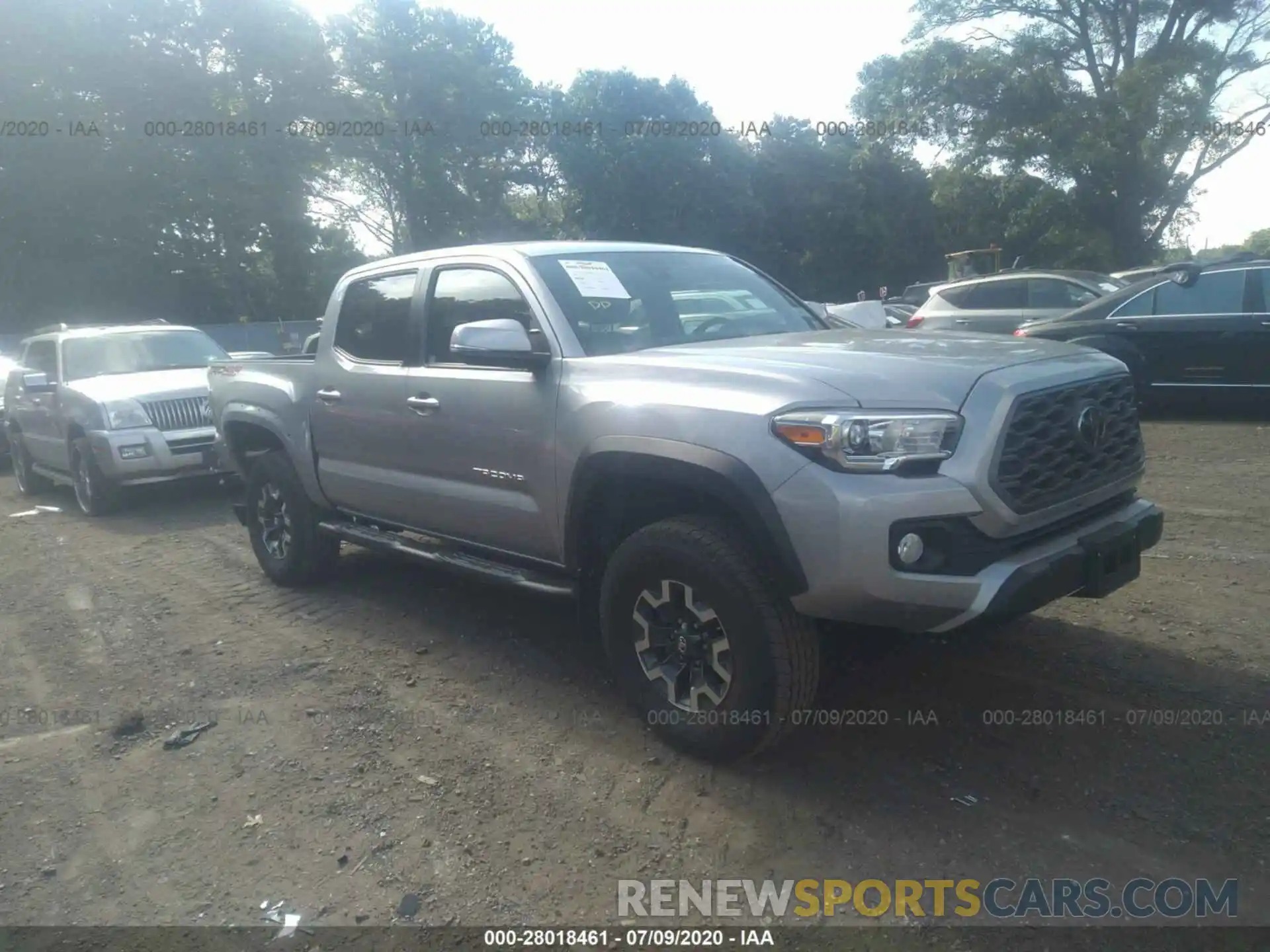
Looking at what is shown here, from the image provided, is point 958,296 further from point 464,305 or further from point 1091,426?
point 1091,426

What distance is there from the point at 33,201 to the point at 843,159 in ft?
105

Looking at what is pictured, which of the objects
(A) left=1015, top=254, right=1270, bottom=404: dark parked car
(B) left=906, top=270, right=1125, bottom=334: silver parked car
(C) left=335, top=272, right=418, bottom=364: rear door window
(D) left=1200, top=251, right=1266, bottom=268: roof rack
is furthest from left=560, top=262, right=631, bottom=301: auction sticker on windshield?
(B) left=906, top=270, right=1125, bottom=334: silver parked car

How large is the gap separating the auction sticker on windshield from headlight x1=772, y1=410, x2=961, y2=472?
1.45 metres

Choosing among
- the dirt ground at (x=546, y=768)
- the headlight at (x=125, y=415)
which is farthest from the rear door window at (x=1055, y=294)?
the headlight at (x=125, y=415)

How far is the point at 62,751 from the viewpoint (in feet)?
13.1

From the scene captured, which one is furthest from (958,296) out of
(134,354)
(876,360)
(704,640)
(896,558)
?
(896,558)

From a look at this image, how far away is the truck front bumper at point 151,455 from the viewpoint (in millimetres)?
8656

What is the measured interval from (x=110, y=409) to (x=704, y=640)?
7.39m

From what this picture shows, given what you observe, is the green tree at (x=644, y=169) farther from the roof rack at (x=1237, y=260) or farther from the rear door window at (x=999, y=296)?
the roof rack at (x=1237, y=260)

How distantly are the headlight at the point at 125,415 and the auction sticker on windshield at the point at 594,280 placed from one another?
6131mm

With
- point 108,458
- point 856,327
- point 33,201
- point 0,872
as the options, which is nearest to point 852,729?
point 856,327

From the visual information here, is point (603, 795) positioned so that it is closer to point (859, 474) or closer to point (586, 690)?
point (586, 690)

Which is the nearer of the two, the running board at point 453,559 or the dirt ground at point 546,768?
the dirt ground at point 546,768

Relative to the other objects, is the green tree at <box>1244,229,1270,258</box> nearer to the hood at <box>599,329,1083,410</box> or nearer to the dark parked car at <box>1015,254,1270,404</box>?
the dark parked car at <box>1015,254,1270,404</box>
